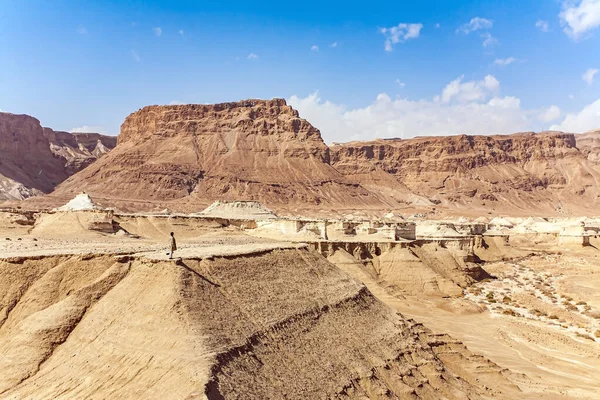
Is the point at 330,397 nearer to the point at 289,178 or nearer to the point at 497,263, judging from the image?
the point at 497,263

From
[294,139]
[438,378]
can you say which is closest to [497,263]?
[438,378]

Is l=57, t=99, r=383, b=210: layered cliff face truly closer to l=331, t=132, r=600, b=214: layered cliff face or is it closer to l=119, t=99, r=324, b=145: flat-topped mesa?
l=119, t=99, r=324, b=145: flat-topped mesa

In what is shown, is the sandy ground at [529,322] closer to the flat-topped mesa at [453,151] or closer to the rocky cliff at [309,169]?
the rocky cliff at [309,169]

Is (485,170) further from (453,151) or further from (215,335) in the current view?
(215,335)

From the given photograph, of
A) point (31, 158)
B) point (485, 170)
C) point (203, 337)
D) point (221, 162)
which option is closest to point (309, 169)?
point (221, 162)

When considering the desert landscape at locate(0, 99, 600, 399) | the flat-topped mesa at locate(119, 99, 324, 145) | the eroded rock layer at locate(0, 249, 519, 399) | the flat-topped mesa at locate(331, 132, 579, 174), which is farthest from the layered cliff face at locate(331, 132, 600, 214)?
the eroded rock layer at locate(0, 249, 519, 399)
